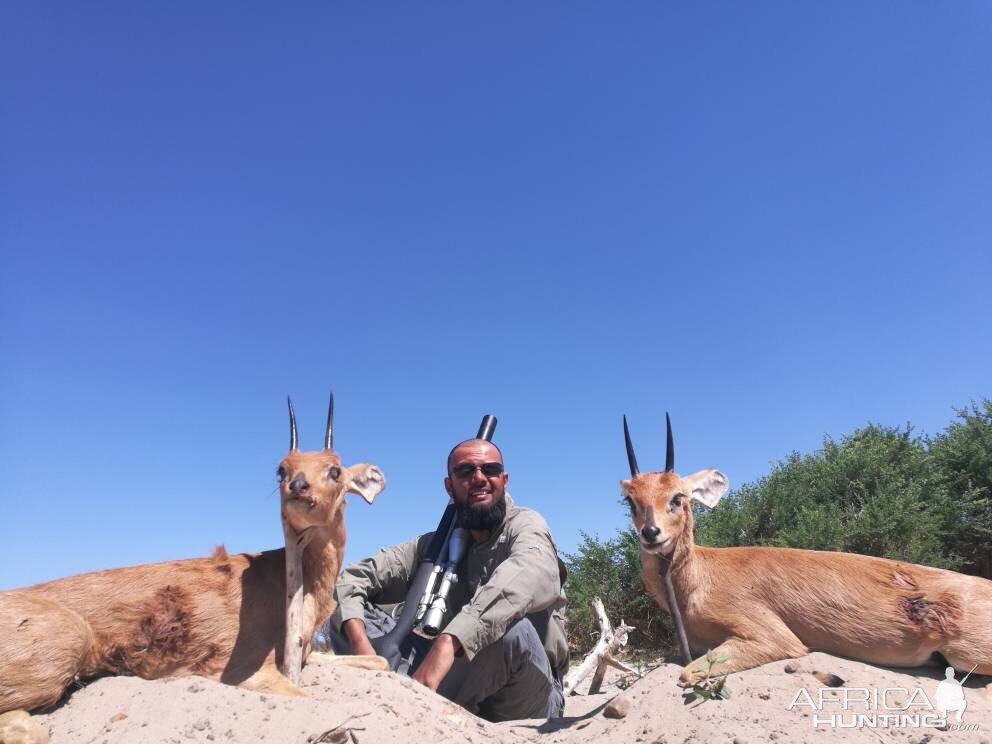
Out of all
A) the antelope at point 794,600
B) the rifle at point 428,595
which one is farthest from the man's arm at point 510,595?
the antelope at point 794,600

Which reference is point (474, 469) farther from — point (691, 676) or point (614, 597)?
point (614, 597)

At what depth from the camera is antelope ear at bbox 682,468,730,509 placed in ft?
21.3

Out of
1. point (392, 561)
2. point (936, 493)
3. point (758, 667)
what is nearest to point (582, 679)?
point (392, 561)

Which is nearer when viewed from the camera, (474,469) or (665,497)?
Result: (665,497)

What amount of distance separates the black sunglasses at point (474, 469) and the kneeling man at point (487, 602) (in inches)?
0.4

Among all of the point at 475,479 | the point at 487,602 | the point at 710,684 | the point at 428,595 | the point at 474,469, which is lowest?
the point at 710,684

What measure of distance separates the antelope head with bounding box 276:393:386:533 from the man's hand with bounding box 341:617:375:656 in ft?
5.69

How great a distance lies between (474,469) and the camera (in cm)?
739

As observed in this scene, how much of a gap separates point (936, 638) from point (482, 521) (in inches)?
155

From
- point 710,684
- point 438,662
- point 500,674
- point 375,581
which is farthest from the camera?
point 375,581

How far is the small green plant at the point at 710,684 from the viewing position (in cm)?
520

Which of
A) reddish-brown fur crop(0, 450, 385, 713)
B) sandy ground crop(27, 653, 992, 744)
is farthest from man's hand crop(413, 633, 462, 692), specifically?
reddish-brown fur crop(0, 450, 385, 713)

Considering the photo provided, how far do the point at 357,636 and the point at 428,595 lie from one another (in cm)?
74

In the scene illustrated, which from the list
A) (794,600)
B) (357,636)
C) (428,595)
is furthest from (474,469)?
(794,600)
